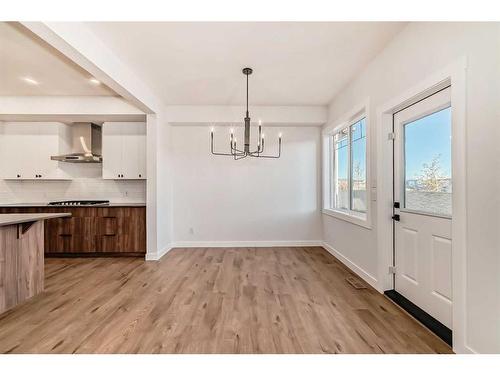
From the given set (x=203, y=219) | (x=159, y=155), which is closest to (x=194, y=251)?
(x=203, y=219)

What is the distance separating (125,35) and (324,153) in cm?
384

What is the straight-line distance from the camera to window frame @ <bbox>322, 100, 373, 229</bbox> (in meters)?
3.26

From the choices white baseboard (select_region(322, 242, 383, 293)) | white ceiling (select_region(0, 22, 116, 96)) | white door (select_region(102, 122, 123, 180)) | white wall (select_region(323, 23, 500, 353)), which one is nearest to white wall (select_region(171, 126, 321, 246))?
white baseboard (select_region(322, 242, 383, 293))

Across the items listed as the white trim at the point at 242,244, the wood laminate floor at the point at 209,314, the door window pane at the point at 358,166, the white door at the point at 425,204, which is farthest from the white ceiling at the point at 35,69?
the door window pane at the point at 358,166

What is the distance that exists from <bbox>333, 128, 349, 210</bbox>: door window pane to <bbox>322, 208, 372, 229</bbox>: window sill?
8.7 inches

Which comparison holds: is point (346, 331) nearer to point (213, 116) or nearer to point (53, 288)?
point (53, 288)

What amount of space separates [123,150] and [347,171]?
416 cm

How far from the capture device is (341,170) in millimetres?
4723

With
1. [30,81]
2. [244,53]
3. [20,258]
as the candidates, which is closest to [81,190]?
[30,81]

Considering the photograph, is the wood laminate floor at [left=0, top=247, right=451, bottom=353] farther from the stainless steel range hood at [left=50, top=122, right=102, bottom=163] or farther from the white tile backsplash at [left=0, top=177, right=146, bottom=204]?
the stainless steel range hood at [left=50, top=122, right=102, bottom=163]

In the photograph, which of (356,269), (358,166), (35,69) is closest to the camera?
(35,69)

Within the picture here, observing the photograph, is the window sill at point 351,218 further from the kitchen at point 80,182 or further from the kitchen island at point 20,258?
the kitchen island at point 20,258

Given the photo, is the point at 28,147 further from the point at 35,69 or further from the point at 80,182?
the point at 35,69
